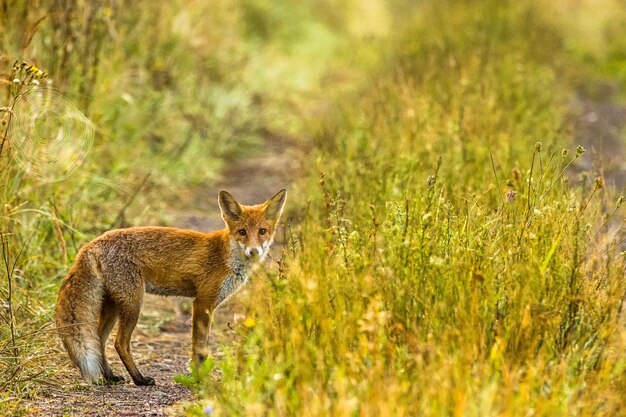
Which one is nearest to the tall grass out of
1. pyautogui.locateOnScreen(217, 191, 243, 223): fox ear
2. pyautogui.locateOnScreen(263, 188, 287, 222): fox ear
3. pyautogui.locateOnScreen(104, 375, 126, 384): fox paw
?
pyautogui.locateOnScreen(263, 188, 287, 222): fox ear

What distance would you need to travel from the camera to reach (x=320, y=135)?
1047cm

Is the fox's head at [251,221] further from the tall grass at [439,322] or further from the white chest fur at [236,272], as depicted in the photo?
the tall grass at [439,322]

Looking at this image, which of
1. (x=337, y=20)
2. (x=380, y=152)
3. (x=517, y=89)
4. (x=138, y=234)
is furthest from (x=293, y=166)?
(x=337, y=20)

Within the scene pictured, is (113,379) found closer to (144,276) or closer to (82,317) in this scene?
(82,317)

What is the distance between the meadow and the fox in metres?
0.26

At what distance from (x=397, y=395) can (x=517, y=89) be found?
823 cm

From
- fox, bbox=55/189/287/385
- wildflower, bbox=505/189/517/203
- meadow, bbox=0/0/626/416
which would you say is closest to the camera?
meadow, bbox=0/0/626/416

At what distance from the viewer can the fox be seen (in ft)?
18.1

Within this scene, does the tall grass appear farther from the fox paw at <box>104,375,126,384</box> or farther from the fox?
the fox paw at <box>104,375,126,384</box>

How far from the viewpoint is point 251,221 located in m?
6.27

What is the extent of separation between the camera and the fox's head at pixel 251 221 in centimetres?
617

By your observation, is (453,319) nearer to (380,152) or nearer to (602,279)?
(602,279)

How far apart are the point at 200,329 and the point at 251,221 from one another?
819mm

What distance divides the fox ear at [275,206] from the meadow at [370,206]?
24 centimetres
